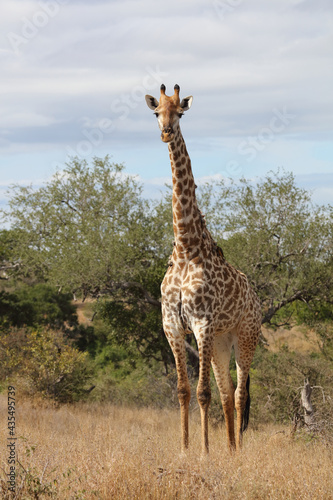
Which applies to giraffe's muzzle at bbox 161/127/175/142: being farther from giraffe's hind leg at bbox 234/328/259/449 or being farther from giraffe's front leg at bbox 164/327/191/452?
giraffe's hind leg at bbox 234/328/259/449

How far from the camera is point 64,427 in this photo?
11.6 meters

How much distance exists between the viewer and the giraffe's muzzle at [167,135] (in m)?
7.34

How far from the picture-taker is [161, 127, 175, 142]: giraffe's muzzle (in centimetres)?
734

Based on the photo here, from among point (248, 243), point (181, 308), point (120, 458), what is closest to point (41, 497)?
point (120, 458)

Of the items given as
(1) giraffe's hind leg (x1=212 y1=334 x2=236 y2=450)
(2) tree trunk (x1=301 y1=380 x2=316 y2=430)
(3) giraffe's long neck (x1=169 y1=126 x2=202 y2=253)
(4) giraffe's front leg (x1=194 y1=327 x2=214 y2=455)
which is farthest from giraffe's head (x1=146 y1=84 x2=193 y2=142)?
(2) tree trunk (x1=301 y1=380 x2=316 y2=430)

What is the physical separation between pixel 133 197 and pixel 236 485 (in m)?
14.4

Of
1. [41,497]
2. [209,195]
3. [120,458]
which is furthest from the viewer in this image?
[209,195]

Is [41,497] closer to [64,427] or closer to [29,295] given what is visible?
[64,427]

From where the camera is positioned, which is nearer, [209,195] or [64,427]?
[64,427]

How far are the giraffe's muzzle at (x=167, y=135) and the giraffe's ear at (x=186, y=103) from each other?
1.71ft

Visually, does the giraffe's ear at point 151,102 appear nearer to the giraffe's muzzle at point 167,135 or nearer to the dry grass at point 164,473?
the giraffe's muzzle at point 167,135

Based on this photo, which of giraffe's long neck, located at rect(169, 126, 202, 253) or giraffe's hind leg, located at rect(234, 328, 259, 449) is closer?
giraffe's long neck, located at rect(169, 126, 202, 253)

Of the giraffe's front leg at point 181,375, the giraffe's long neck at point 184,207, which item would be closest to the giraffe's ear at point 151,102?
the giraffe's long neck at point 184,207

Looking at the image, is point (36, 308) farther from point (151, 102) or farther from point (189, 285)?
point (151, 102)
